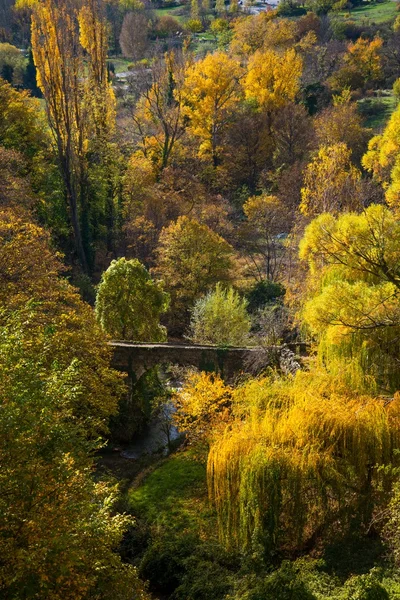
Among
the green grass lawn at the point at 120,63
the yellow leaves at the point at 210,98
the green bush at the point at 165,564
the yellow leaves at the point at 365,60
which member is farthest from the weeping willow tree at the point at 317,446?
the green grass lawn at the point at 120,63

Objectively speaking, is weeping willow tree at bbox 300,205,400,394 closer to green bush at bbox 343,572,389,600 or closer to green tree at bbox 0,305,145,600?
green bush at bbox 343,572,389,600

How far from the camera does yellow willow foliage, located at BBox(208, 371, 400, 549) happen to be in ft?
37.7

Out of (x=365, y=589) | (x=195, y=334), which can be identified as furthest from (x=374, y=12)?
(x=365, y=589)

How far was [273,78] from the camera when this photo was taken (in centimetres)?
4994

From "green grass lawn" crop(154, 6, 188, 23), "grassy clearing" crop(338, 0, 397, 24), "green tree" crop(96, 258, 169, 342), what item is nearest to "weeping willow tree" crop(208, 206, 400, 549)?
"green tree" crop(96, 258, 169, 342)

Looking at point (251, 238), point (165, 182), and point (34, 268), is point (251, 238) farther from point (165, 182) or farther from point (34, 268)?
point (34, 268)

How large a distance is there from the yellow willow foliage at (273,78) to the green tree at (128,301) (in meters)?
31.9

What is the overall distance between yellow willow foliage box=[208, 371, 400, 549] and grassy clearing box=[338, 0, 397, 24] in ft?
263

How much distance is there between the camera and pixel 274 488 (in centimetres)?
1145

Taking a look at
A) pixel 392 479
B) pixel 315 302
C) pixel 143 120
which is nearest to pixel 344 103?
pixel 143 120

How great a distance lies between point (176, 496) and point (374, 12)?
8858 centimetres

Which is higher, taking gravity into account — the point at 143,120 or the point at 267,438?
the point at 143,120

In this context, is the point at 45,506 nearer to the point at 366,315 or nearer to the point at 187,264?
the point at 366,315

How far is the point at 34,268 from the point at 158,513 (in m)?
8.56
